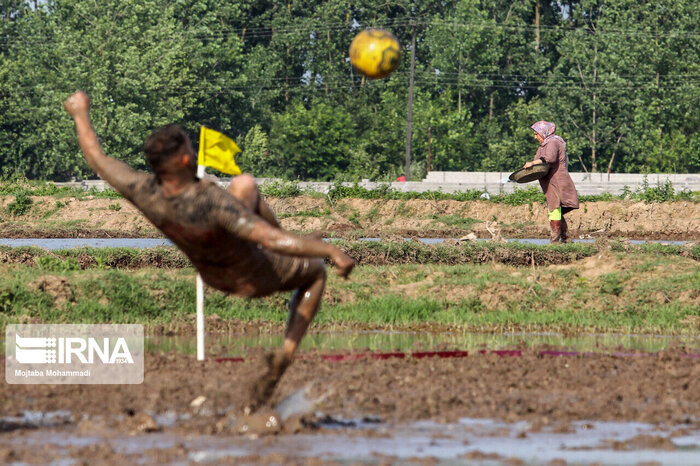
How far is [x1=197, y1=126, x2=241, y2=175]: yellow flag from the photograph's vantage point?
10027 millimetres

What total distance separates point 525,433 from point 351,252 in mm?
11147

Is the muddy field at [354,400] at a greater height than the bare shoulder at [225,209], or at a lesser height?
lesser

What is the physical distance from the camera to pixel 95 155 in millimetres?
7547

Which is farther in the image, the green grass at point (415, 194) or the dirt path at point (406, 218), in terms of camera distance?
the green grass at point (415, 194)

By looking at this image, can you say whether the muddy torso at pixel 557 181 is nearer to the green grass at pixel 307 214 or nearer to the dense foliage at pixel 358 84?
the green grass at pixel 307 214

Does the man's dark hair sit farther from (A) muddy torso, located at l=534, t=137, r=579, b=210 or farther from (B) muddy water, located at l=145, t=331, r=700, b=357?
(A) muddy torso, located at l=534, t=137, r=579, b=210

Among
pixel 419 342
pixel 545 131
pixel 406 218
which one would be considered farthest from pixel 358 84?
pixel 419 342

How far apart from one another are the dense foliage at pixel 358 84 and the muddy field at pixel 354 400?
181ft

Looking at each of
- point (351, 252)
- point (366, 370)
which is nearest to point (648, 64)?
point (351, 252)

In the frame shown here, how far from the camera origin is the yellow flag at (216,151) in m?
10.0

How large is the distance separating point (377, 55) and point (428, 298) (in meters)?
3.55

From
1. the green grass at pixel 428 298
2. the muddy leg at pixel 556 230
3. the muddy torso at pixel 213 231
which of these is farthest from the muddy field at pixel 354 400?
the muddy leg at pixel 556 230

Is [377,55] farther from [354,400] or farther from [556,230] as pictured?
[556,230]

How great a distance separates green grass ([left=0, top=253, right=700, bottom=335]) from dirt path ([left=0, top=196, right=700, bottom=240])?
14.8 metres
